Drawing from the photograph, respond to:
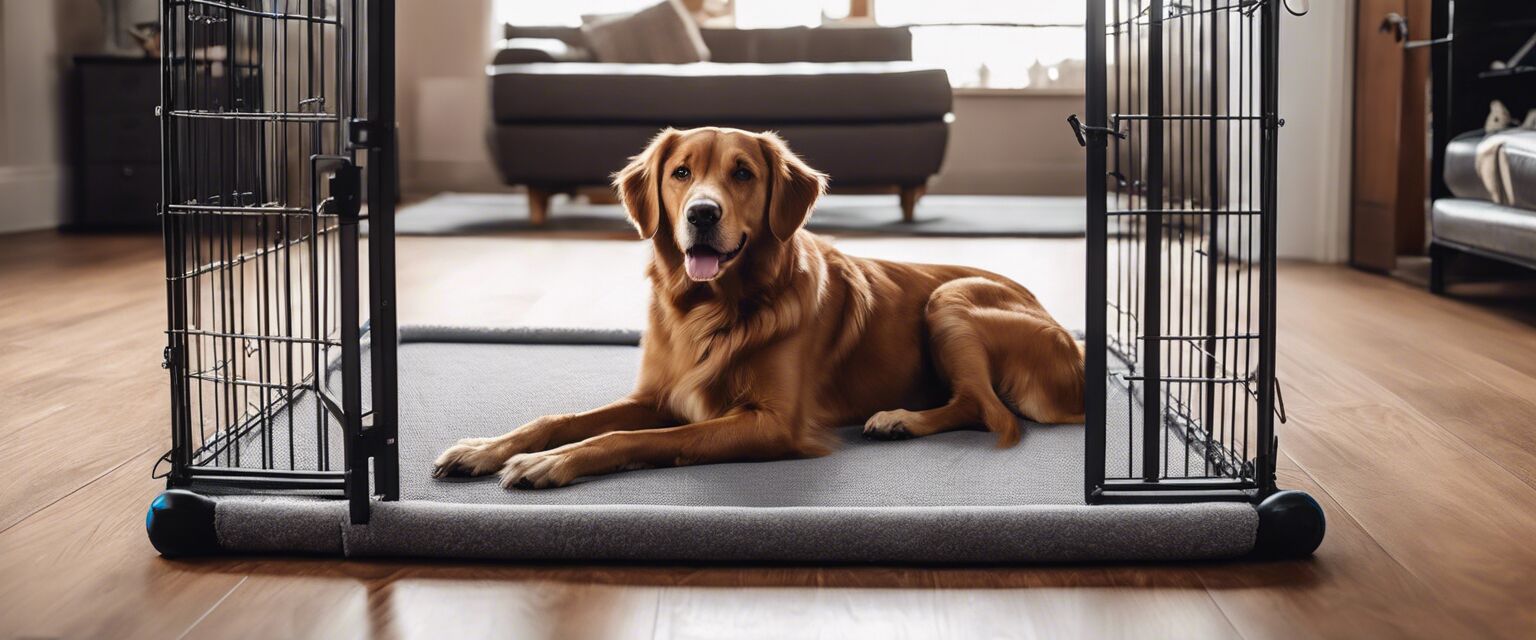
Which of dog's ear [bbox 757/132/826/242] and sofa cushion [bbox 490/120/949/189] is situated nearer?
dog's ear [bbox 757/132/826/242]

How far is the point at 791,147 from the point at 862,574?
434 centimetres

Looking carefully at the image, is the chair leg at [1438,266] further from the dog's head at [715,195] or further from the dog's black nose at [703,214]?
the dog's black nose at [703,214]

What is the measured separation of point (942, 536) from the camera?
5.05 feet

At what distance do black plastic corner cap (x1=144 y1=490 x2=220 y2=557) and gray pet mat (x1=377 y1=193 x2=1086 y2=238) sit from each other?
12.3 ft

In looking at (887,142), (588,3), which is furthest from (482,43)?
(887,142)

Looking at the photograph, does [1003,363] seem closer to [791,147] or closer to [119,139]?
[791,147]

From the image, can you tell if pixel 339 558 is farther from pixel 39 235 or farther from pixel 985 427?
pixel 39 235

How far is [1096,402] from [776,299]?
0.64 m

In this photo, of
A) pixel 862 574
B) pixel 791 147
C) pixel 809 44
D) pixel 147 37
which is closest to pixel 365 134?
pixel 862 574

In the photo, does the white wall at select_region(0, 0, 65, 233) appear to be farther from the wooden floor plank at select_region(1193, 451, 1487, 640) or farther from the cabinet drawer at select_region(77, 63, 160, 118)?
the wooden floor plank at select_region(1193, 451, 1487, 640)

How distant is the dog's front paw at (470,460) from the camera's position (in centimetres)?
187

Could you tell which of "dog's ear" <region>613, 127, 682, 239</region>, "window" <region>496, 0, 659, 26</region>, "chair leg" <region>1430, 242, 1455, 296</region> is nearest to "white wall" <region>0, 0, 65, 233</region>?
"window" <region>496, 0, 659, 26</region>

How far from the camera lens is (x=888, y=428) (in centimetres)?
215

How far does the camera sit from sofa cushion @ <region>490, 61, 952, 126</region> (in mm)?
5652
